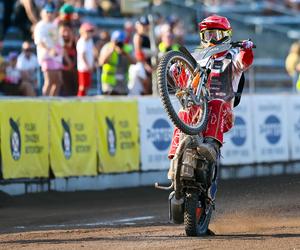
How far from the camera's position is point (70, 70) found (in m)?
17.0

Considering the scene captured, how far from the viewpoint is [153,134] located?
1617 cm

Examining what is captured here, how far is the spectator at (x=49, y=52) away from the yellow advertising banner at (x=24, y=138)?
202 cm

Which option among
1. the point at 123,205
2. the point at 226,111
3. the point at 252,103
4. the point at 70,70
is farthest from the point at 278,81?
the point at 226,111

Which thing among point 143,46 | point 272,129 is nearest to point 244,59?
point 272,129

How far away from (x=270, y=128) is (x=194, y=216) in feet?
31.1

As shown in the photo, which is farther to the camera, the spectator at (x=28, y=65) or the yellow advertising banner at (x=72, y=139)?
the spectator at (x=28, y=65)

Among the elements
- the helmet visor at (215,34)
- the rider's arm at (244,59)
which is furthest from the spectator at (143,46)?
the rider's arm at (244,59)

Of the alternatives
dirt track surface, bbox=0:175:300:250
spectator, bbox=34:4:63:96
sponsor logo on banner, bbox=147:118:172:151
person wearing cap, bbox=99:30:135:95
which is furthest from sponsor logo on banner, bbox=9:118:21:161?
person wearing cap, bbox=99:30:135:95

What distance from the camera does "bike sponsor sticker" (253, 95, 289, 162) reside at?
59.0 feet

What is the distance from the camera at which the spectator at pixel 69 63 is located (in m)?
17.0

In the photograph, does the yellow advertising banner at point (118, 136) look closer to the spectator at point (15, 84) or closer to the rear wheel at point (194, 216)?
the spectator at point (15, 84)

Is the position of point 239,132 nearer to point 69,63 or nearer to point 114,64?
point 114,64

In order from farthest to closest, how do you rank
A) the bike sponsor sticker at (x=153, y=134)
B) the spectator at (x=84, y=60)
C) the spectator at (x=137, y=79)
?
the spectator at (x=137, y=79) < the spectator at (x=84, y=60) < the bike sponsor sticker at (x=153, y=134)

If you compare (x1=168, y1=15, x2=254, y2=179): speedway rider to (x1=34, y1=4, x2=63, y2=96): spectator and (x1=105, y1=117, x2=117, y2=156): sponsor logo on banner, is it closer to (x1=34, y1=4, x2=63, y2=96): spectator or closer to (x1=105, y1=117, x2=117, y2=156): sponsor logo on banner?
(x1=105, y1=117, x2=117, y2=156): sponsor logo on banner
